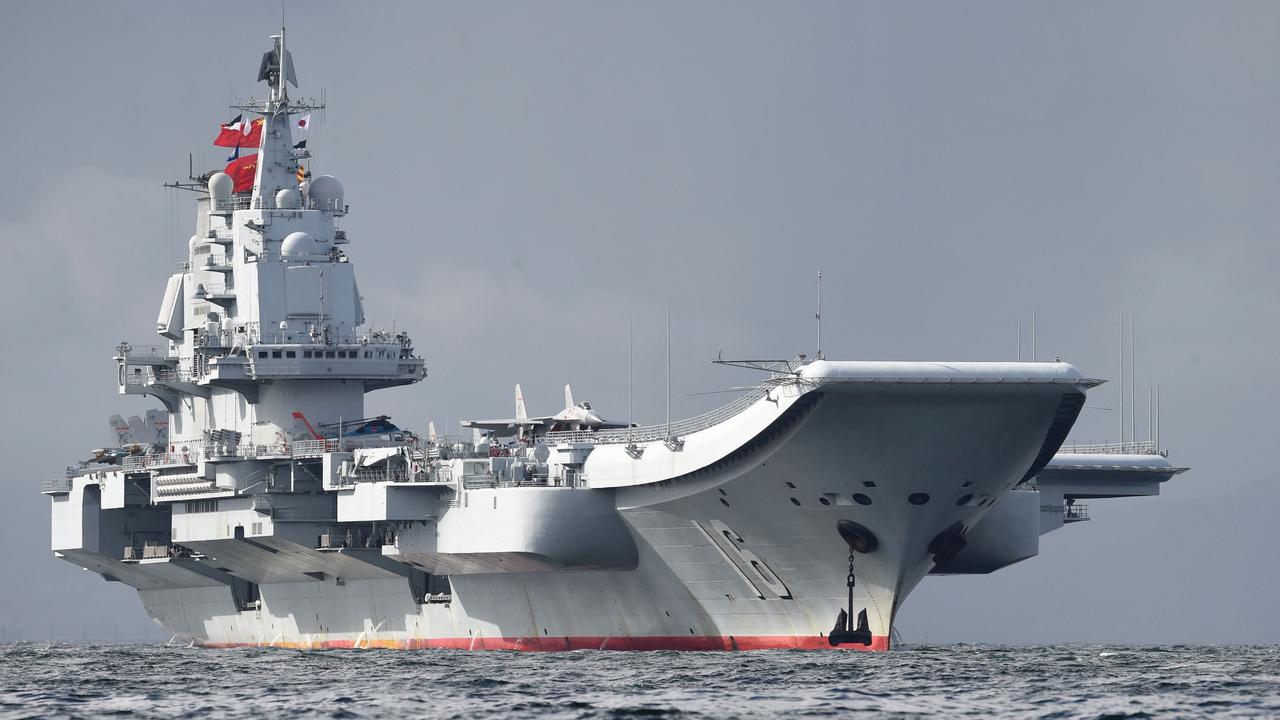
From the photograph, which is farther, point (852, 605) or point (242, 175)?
point (242, 175)

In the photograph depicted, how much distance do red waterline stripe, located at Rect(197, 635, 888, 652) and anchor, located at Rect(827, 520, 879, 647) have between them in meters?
0.27

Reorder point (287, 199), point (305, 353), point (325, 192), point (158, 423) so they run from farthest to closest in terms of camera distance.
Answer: point (158, 423), point (325, 192), point (287, 199), point (305, 353)

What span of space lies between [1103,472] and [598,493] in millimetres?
14572

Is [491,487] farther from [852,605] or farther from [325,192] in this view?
[325,192]

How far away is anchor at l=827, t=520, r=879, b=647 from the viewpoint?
46469 mm

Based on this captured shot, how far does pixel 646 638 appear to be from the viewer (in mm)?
51375

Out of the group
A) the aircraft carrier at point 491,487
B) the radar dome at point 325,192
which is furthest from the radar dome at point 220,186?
the radar dome at point 325,192

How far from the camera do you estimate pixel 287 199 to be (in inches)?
2414

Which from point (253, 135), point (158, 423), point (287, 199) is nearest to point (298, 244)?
point (287, 199)

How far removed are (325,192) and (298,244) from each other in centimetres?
234

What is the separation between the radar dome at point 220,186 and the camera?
62.1 meters

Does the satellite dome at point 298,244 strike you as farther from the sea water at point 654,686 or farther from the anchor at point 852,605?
the anchor at point 852,605

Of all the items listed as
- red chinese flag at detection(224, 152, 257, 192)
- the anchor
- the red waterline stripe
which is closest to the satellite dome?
red chinese flag at detection(224, 152, 257, 192)

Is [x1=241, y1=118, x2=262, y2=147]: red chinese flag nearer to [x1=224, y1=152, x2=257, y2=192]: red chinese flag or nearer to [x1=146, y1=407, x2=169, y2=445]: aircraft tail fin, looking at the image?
[x1=224, y1=152, x2=257, y2=192]: red chinese flag
